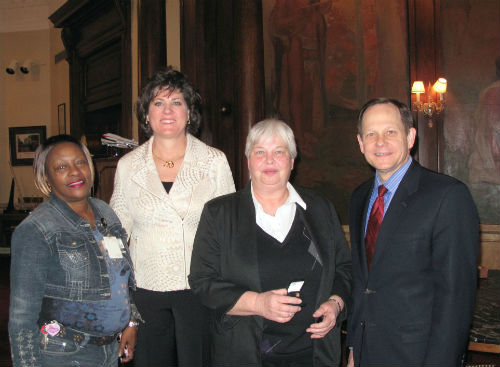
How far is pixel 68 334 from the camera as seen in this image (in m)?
1.62

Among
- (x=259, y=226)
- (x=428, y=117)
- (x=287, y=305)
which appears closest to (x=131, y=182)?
(x=259, y=226)

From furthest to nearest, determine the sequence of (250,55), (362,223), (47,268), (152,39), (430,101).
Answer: (430,101) < (152,39) < (250,55) < (362,223) < (47,268)

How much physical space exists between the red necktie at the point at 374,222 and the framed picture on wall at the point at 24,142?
9342mm

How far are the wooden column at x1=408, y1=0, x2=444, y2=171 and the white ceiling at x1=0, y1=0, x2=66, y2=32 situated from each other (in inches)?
314

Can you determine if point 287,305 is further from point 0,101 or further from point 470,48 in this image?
point 0,101

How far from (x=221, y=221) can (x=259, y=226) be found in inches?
6.9

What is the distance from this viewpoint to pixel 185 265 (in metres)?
2.11

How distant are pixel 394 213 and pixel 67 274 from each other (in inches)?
52.7

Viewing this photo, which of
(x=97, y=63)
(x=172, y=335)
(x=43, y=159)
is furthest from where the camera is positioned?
(x=97, y=63)

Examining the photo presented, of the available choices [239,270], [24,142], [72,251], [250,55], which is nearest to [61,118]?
[24,142]

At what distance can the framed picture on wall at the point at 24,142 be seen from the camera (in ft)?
30.9

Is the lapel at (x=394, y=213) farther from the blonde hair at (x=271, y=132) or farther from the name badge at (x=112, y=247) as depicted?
the name badge at (x=112, y=247)

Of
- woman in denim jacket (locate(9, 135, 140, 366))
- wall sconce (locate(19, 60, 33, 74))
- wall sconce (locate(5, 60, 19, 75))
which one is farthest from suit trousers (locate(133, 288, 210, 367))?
wall sconce (locate(5, 60, 19, 75))

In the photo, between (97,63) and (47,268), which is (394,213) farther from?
(97,63)
